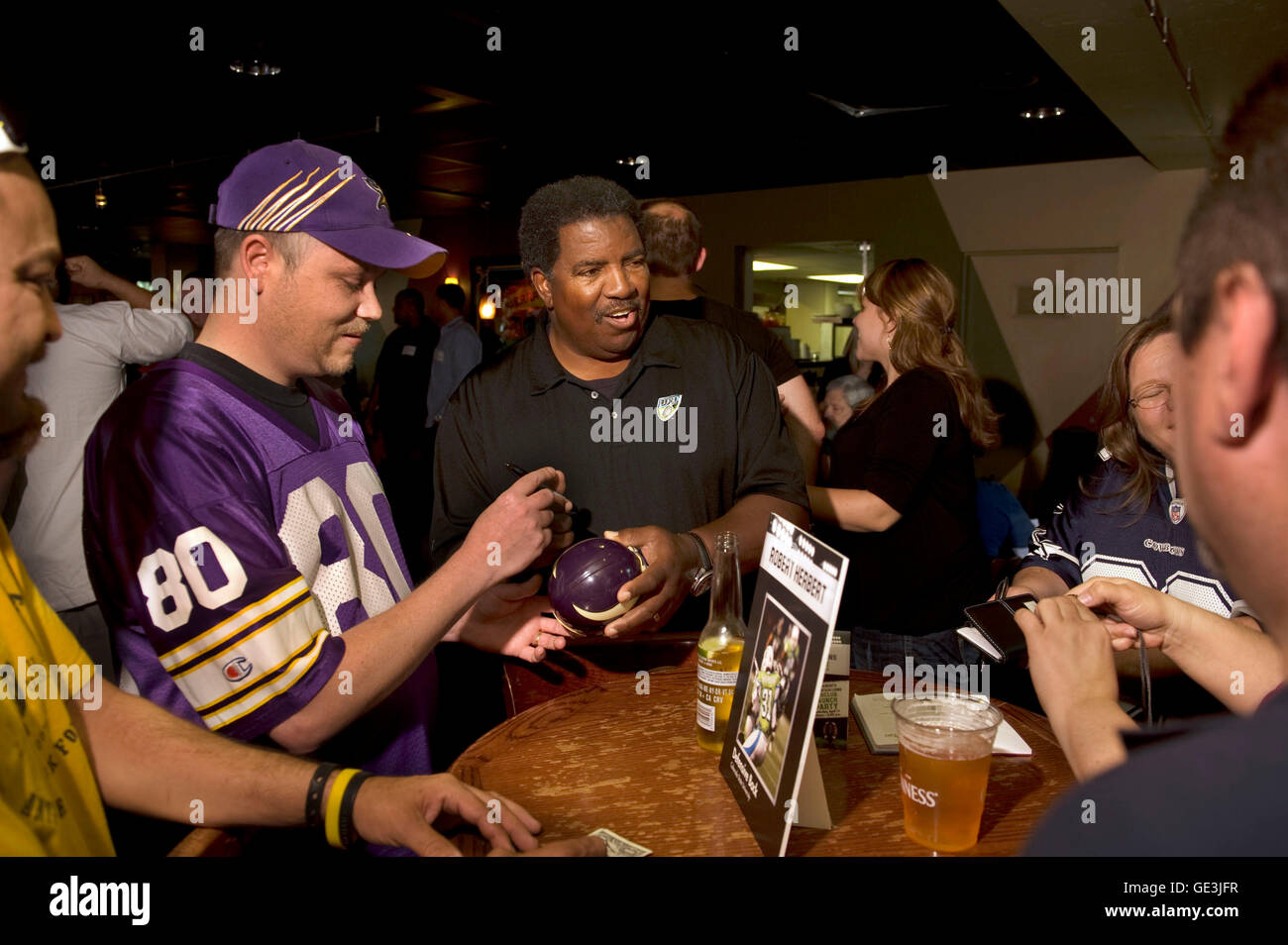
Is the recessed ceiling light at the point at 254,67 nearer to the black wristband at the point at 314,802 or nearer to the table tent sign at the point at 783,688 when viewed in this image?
the black wristband at the point at 314,802

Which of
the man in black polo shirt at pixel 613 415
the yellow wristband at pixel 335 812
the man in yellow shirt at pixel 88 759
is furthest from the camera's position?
the man in black polo shirt at pixel 613 415

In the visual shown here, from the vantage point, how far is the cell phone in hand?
147 centimetres

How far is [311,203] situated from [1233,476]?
150 cm

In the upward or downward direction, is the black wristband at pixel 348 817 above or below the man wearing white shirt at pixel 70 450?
below

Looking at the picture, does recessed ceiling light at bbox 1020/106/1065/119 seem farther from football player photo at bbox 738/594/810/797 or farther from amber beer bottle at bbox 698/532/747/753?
football player photo at bbox 738/594/810/797

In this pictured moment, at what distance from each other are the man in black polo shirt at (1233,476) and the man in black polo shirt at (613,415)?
5.12ft

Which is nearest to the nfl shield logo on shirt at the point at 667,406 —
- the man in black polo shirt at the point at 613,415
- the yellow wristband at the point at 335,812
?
the man in black polo shirt at the point at 613,415

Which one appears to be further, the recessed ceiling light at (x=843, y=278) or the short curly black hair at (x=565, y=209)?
the recessed ceiling light at (x=843, y=278)

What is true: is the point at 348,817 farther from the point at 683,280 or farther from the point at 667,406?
the point at 683,280

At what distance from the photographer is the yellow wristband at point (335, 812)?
1.16m

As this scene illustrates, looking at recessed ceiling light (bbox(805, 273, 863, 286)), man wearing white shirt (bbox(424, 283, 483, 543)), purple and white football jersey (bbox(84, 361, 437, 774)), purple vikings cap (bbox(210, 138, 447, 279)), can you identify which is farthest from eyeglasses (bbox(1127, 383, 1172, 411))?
recessed ceiling light (bbox(805, 273, 863, 286))

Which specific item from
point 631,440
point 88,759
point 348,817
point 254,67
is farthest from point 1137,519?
point 254,67

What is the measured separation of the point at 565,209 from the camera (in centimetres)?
225
